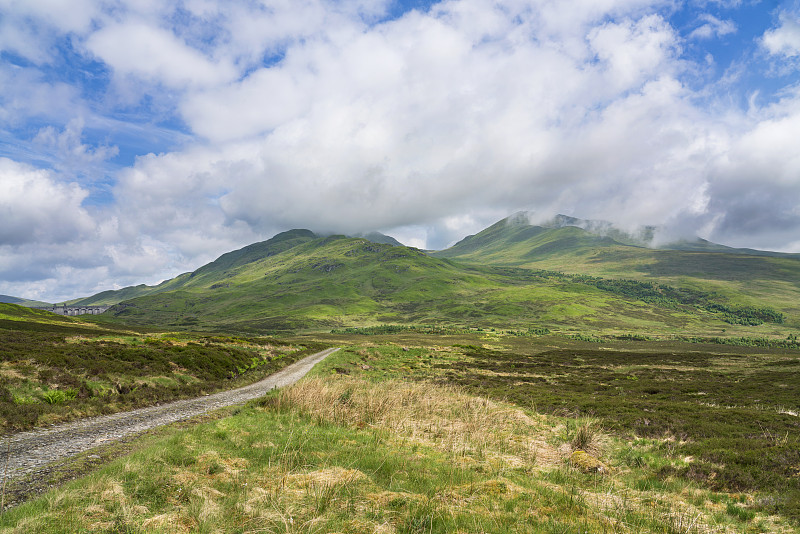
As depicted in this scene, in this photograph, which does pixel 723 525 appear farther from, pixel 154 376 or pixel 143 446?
pixel 154 376

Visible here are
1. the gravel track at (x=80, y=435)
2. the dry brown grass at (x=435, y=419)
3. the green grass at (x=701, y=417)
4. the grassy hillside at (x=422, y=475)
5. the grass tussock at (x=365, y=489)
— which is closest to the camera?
the grass tussock at (x=365, y=489)

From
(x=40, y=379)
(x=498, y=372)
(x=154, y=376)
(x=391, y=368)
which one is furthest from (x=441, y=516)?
(x=498, y=372)

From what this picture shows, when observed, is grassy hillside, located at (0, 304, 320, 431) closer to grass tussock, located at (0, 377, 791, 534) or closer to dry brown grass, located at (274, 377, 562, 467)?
grass tussock, located at (0, 377, 791, 534)

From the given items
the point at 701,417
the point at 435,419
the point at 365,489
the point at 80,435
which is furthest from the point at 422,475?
the point at 701,417

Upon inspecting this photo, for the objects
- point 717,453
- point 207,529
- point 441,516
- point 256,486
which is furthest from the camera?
point 717,453

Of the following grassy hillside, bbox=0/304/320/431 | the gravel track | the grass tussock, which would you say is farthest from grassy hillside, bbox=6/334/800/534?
grassy hillside, bbox=0/304/320/431

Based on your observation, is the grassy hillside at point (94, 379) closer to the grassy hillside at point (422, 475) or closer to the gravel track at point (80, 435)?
the gravel track at point (80, 435)

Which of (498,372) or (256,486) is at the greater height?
(256,486)

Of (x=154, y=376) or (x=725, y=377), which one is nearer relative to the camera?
(x=154, y=376)

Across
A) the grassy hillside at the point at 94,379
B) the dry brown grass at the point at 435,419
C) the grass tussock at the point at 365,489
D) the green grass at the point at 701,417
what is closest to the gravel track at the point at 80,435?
the grassy hillside at the point at 94,379

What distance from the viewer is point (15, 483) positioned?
917 cm

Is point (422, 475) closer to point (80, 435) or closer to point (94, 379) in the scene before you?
point (80, 435)

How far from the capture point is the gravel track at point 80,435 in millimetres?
10922

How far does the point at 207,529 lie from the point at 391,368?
4832 centimetres
